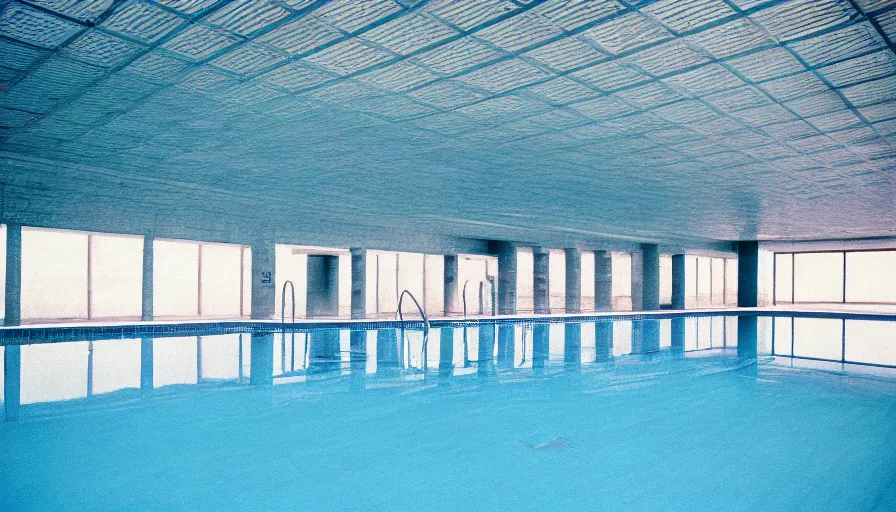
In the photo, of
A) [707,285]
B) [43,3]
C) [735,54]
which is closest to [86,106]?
[43,3]

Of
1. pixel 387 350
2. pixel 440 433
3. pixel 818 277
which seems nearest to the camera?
pixel 440 433

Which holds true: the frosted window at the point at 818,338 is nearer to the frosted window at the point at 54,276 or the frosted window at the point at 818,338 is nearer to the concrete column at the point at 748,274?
the concrete column at the point at 748,274

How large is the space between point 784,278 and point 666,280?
670 cm

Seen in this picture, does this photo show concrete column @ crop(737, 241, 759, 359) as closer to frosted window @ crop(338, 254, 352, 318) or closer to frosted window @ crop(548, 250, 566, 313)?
frosted window @ crop(548, 250, 566, 313)

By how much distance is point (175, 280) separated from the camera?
61.2 ft

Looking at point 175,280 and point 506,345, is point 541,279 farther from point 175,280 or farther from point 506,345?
point 175,280

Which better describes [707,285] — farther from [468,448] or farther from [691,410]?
[468,448]

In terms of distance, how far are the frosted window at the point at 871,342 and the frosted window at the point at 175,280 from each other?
687 inches

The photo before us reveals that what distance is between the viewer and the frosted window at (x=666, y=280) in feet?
93.4

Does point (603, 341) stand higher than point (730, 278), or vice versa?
point (730, 278)

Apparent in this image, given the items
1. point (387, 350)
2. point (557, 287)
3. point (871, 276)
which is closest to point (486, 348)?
point (387, 350)

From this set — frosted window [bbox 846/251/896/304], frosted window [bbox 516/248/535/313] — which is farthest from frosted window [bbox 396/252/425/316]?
frosted window [bbox 846/251/896/304]

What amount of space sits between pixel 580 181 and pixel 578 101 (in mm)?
4742

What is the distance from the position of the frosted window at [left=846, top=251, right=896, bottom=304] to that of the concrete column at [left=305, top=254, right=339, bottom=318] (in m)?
24.7
